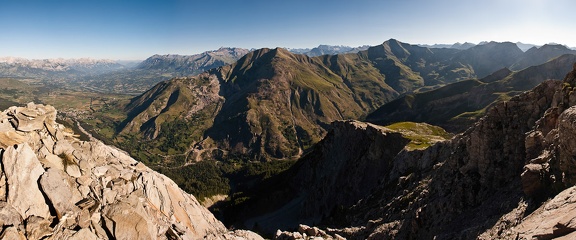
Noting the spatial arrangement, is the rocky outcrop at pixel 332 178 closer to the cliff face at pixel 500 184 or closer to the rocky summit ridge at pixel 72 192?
the cliff face at pixel 500 184

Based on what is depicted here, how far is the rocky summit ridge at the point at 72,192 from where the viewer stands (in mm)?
34656

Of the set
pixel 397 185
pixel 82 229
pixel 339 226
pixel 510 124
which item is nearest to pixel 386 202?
pixel 397 185

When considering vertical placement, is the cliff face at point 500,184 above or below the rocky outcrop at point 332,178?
above

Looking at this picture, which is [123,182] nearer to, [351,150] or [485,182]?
[485,182]

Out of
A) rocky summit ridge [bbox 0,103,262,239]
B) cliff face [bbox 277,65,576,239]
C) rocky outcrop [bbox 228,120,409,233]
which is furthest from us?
rocky outcrop [bbox 228,120,409,233]

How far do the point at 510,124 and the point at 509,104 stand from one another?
4354 millimetres

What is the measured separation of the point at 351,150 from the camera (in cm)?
13588

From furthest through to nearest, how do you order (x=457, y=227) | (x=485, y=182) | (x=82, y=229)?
(x=485, y=182), (x=457, y=227), (x=82, y=229)

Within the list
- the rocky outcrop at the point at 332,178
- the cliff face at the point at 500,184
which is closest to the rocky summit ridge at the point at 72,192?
the cliff face at the point at 500,184

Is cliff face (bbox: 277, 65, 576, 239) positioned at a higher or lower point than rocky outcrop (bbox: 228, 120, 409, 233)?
higher

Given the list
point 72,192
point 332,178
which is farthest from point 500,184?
point 332,178

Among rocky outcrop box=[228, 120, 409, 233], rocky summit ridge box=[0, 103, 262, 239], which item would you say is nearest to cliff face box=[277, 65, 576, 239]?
rocky summit ridge box=[0, 103, 262, 239]

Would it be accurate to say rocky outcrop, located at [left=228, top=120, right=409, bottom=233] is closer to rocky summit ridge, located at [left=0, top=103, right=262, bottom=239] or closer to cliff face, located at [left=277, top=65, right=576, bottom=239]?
cliff face, located at [left=277, top=65, right=576, bottom=239]

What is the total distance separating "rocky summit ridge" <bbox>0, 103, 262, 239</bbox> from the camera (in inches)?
1364
